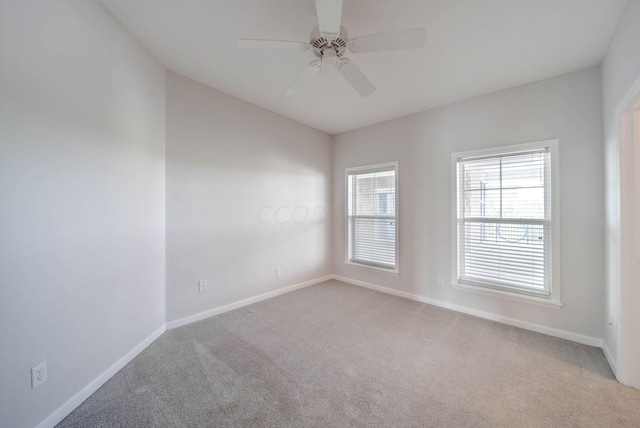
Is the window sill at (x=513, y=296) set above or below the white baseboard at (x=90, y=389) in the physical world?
above

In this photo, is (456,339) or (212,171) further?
(212,171)

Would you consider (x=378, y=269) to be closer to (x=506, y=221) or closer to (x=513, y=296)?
(x=513, y=296)

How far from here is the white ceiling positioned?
1706 millimetres

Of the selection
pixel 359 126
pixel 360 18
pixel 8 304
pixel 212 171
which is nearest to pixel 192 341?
pixel 8 304

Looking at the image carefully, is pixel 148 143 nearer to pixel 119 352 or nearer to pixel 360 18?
pixel 119 352

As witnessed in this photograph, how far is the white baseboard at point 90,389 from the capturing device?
1439mm

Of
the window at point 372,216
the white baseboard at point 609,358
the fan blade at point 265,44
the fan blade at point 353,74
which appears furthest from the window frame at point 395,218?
the fan blade at point 265,44

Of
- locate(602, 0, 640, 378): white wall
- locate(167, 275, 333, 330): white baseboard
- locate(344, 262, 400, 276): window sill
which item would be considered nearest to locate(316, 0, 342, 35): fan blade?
locate(602, 0, 640, 378): white wall

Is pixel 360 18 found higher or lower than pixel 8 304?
higher

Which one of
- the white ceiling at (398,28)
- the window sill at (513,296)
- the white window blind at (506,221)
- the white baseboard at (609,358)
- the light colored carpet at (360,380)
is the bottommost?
the light colored carpet at (360,380)

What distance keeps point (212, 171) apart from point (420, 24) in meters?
2.50

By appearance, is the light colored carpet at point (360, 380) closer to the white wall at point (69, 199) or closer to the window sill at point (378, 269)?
the white wall at point (69, 199)

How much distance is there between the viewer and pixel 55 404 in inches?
57.7

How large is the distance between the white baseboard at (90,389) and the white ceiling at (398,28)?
8.78 ft
